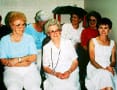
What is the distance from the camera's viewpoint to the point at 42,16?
140 inches

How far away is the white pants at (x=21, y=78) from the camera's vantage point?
2.90 metres

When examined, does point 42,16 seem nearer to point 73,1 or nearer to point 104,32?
point 104,32

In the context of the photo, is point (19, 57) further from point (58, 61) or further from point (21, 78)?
point (58, 61)

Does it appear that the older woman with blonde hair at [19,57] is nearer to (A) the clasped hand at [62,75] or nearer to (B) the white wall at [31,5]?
(A) the clasped hand at [62,75]

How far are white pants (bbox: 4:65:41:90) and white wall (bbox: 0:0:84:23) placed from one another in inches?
90.0

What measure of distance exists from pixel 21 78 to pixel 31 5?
8.20ft

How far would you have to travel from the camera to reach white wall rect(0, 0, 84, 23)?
5047 millimetres

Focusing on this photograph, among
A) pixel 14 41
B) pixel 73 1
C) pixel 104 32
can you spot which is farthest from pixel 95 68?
pixel 73 1

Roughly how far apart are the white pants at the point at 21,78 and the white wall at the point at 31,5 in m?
2.29

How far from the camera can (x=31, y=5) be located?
17.0 feet

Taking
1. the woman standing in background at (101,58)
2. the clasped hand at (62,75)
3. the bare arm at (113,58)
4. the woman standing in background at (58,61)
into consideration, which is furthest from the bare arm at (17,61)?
the bare arm at (113,58)

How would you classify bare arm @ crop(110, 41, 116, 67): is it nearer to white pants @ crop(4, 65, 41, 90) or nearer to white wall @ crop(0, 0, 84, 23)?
white pants @ crop(4, 65, 41, 90)

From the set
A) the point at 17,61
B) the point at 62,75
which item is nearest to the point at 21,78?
the point at 17,61

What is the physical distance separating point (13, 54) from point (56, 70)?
541 millimetres
